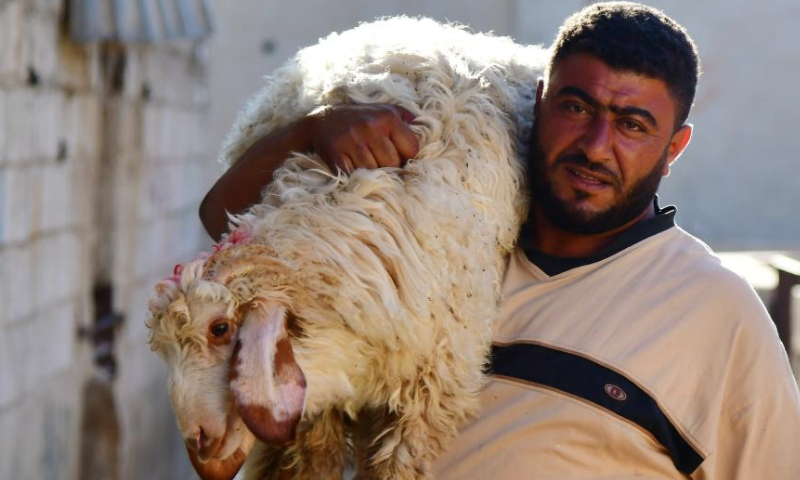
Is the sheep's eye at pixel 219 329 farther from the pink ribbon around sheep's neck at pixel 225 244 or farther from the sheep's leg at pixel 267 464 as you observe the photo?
the sheep's leg at pixel 267 464

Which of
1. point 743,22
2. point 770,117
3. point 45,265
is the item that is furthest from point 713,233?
point 45,265

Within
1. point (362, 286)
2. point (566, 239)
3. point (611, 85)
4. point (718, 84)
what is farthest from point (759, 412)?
point (718, 84)

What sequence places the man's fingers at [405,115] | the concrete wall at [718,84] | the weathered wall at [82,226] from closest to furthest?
the man's fingers at [405,115]
the weathered wall at [82,226]
the concrete wall at [718,84]

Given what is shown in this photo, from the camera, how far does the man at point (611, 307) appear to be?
7.93ft

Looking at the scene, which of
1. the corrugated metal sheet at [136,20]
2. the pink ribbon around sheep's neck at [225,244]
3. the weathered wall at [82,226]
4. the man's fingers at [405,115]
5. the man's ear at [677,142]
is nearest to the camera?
the pink ribbon around sheep's neck at [225,244]

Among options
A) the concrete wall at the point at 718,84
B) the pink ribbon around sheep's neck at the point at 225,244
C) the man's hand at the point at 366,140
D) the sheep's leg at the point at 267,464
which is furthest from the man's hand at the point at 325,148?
the concrete wall at the point at 718,84

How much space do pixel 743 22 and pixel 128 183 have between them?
945 centimetres

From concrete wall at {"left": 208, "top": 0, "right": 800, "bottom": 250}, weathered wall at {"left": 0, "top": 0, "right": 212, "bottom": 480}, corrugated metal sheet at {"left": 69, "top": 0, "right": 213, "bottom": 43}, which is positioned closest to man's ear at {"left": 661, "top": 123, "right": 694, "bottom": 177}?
weathered wall at {"left": 0, "top": 0, "right": 212, "bottom": 480}

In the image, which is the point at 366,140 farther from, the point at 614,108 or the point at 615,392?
the point at 615,392

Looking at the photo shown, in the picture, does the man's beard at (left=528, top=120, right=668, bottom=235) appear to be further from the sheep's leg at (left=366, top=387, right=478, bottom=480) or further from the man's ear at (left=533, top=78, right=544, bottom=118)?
the sheep's leg at (left=366, top=387, right=478, bottom=480)

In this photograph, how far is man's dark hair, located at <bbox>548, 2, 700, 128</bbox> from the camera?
250cm

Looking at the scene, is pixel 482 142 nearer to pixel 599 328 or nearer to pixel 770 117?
pixel 599 328

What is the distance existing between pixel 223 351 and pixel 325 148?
52cm

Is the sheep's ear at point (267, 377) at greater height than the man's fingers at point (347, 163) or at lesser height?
lesser
